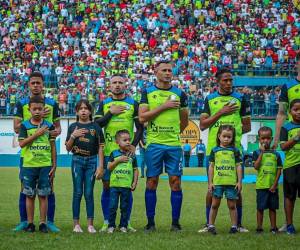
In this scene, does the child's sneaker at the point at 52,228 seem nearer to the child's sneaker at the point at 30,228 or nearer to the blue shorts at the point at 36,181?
the child's sneaker at the point at 30,228

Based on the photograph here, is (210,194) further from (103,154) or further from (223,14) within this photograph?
(223,14)

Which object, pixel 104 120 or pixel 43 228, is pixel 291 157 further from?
pixel 43 228

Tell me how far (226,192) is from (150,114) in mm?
1564

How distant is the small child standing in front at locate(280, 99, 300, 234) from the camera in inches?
476

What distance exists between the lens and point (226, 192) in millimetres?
11781

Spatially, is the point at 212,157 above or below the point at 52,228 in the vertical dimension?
above

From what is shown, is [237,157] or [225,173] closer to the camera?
[225,173]

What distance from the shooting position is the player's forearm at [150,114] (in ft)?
39.5

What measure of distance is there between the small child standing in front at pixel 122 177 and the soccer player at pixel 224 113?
1.14 m

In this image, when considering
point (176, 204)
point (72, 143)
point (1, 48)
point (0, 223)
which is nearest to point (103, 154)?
point (72, 143)

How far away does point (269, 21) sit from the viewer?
1886 inches

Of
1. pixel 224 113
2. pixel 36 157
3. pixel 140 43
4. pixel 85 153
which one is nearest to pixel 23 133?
pixel 36 157

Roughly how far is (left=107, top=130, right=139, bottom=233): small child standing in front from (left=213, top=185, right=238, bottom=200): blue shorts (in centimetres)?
125

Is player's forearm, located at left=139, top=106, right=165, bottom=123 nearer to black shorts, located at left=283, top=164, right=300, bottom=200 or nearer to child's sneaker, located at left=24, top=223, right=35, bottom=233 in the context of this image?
black shorts, located at left=283, top=164, right=300, bottom=200
